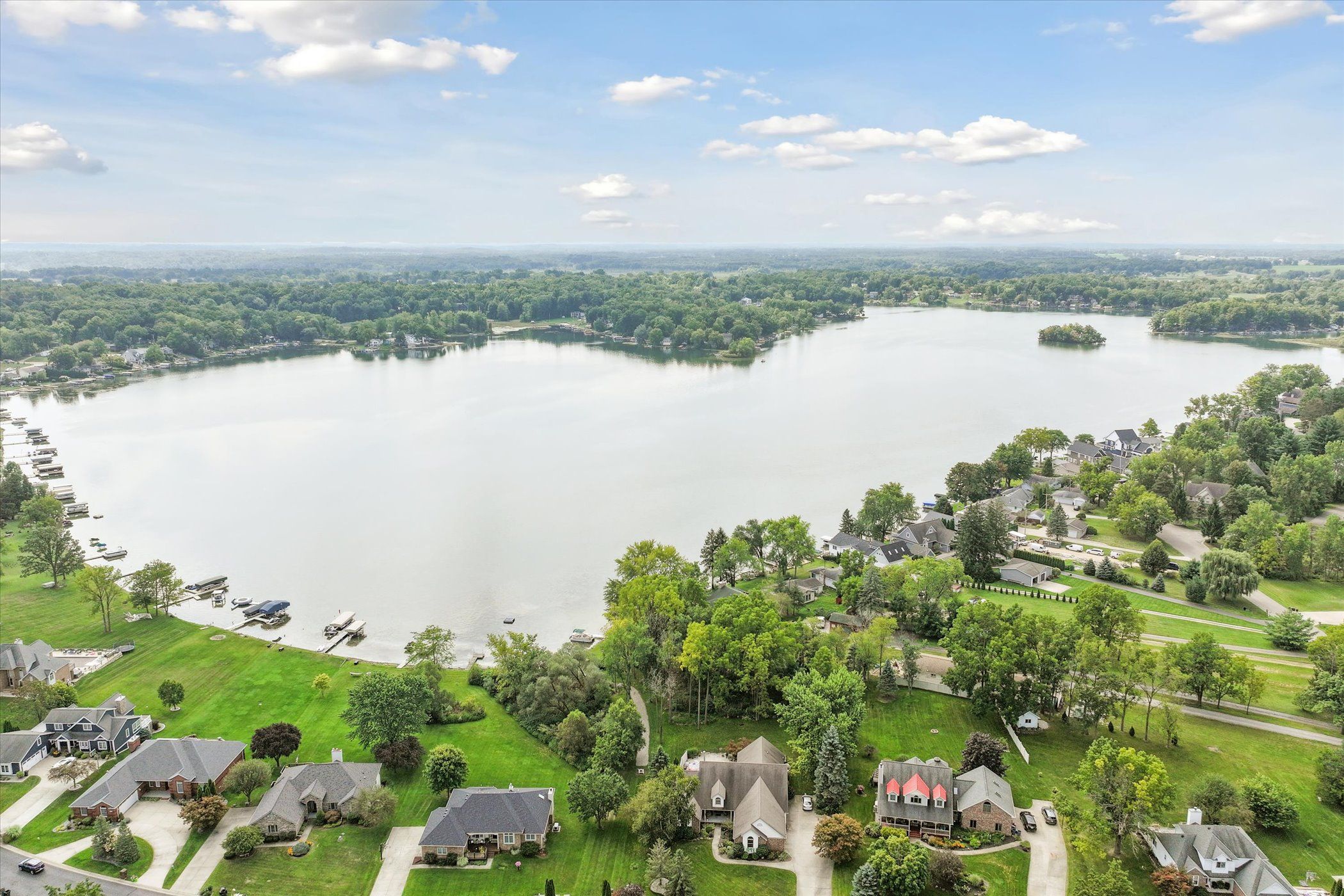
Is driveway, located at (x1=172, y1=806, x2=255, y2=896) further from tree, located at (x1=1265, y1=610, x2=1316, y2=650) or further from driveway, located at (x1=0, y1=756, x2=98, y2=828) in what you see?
tree, located at (x1=1265, y1=610, x2=1316, y2=650)

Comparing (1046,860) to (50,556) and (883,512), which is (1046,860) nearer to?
(883,512)

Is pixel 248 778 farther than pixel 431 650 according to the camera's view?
No

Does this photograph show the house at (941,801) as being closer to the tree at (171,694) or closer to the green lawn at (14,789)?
the tree at (171,694)

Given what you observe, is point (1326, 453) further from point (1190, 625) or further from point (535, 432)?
point (535, 432)

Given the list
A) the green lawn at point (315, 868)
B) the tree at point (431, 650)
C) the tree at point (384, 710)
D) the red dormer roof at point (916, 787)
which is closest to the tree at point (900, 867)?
the red dormer roof at point (916, 787)

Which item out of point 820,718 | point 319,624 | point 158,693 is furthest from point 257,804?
point 820,718

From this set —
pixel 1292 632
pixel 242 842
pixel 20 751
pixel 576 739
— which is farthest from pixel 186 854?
pixel 1292 632
